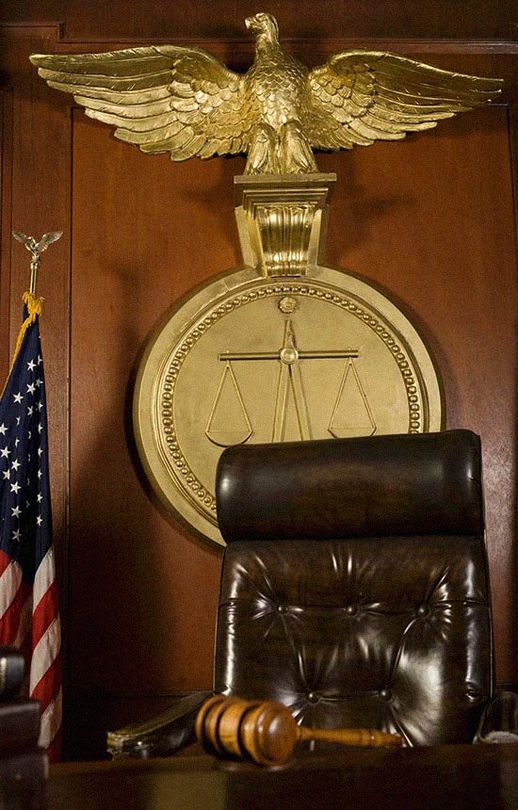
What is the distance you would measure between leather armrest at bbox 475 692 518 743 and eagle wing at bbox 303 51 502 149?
1.70 metres

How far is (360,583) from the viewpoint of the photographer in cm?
175

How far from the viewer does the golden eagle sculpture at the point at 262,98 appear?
8.08 feet

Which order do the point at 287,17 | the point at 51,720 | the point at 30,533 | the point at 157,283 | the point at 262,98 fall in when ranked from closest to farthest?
the point at 51,720
the point at 30,533
the point at 262,98
the point at 157,283
the point at 287,17

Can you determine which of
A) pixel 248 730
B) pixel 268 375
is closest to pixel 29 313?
pixel 268 375

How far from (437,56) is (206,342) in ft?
3.83

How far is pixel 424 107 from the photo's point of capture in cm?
260

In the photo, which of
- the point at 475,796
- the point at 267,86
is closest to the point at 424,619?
the point at 475,796

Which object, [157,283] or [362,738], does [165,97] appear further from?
[362,738]

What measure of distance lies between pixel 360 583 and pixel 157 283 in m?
1.19

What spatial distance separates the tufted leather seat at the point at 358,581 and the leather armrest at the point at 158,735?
0.22m

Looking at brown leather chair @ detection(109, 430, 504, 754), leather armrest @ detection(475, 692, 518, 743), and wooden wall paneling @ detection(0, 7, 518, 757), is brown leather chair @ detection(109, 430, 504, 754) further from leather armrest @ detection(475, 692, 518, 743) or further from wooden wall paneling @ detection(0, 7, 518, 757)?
wooden wall paneling @ detection(0, 7, 518, 757)

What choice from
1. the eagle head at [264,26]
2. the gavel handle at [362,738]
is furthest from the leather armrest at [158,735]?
the eagle head at [264,26]

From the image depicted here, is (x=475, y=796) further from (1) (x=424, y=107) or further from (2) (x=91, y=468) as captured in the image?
(1) (x=424, y=107)

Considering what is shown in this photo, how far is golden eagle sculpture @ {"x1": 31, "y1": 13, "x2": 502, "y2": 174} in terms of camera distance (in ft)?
8.08
